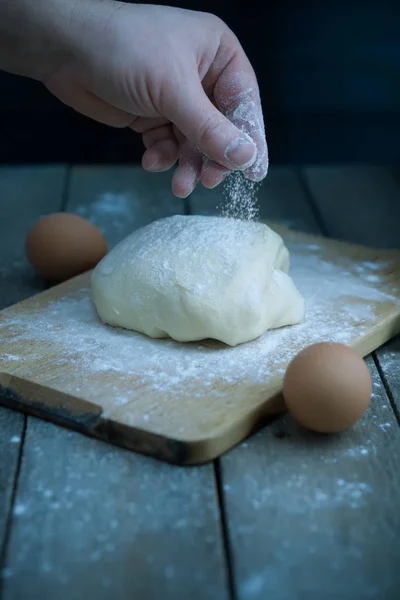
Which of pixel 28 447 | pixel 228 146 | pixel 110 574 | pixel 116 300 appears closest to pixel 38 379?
pixel 28 447

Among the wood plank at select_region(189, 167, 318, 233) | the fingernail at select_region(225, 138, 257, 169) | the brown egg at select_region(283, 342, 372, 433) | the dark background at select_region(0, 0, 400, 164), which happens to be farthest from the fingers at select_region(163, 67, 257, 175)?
the dark background at select_region(0, 0, 400, 164)

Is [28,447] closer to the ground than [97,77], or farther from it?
closer to the ground

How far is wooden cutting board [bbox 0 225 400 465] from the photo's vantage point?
1.20 m

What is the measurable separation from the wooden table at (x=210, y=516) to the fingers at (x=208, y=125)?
48 cm

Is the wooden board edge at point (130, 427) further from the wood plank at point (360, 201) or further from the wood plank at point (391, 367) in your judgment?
the wood plank at point (360, 201)

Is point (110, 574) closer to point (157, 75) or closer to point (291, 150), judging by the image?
point (157, 75)

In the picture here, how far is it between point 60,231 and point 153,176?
3.04 ft

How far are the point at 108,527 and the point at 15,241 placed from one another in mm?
1252

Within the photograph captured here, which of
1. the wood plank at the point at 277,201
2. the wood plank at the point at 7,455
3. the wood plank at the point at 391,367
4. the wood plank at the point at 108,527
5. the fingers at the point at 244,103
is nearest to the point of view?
the wood plank at the point at 108,527

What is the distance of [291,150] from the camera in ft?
9.93

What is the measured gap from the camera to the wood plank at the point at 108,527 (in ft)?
3.12

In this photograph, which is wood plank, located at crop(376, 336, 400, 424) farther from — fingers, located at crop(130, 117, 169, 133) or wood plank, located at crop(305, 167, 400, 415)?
fingers, located at crop(130, 117, 169, 133)

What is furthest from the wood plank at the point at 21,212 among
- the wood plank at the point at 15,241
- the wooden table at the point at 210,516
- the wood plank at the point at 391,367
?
the wood plank at the point at 391,367

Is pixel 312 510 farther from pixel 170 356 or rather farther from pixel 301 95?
pixel 301 95
